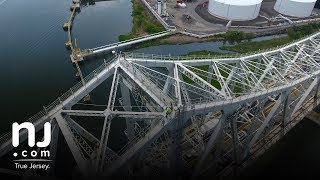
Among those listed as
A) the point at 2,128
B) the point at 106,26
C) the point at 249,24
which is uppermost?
the point at 249,24

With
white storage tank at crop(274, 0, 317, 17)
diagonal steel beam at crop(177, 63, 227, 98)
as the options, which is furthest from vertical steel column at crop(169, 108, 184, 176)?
white storage tank at crop(274, 0, 317, 17)

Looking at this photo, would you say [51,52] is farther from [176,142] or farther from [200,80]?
[176,142]

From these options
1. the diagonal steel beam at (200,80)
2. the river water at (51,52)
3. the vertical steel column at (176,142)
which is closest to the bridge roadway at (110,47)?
the river water at (51,52)

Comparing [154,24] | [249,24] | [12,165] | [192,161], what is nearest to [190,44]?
[154,24]

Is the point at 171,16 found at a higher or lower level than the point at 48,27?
higher

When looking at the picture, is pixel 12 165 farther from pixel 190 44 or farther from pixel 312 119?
pixel 190 44

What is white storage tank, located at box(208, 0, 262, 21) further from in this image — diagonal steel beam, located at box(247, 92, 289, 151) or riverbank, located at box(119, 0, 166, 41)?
diagonal steel beam, located at box(247, 92, 289, 151)

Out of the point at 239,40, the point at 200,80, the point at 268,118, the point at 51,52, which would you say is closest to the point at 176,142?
the point at 200,80

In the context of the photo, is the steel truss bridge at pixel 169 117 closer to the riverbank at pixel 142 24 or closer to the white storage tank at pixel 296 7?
the riverbank at pixel 142 24
